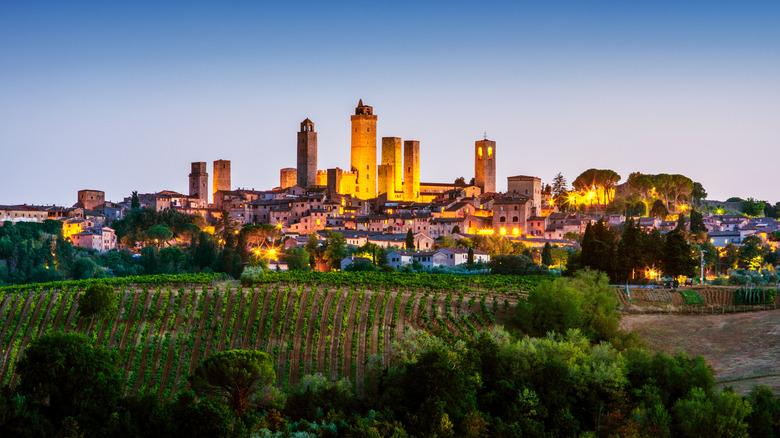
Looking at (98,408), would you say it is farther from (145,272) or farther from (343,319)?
(145,272)

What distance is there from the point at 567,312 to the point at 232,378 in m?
11.2

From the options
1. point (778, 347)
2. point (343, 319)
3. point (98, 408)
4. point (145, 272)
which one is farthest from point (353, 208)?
point (98, 408)

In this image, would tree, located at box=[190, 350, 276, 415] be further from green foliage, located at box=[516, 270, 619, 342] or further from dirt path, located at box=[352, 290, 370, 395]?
green foliage, located at box=[516, 270, 619, 342]

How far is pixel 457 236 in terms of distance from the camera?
64812mm

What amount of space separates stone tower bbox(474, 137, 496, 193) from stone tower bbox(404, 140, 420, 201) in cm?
652

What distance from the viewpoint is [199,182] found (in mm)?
81750

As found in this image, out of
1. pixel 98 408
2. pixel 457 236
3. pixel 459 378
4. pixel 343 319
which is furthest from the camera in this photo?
pixel 457 236

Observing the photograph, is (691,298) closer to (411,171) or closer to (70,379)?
(70,379)

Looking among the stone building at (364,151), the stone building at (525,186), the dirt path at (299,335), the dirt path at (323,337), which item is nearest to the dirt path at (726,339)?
the dirt path at (323,337)

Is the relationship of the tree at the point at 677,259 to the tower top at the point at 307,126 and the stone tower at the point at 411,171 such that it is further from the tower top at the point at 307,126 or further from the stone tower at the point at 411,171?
the tower top at the point at 307,126

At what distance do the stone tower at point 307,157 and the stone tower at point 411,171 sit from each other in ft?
26.0

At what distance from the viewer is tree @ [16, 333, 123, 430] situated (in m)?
21.4

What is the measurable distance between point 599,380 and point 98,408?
459 inches

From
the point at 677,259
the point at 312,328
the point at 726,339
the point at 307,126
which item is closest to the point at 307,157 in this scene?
the point at 307,126
